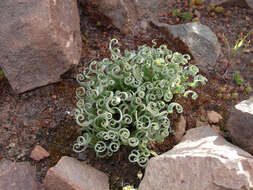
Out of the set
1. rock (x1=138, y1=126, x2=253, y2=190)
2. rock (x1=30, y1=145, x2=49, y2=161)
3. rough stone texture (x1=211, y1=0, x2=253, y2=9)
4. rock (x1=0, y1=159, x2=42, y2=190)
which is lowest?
rock (x1=0, y1=159, x2=42, y2=190)

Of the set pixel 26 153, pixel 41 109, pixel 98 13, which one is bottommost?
pixel 26 153

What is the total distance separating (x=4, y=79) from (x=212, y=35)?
255cm

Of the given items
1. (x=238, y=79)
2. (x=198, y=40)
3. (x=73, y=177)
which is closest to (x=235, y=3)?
(x=198, y=40)

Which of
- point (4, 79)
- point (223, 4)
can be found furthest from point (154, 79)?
point (223, 4)

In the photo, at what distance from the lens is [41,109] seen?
2.86m

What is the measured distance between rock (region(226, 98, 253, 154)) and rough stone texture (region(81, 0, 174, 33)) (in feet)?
5.61

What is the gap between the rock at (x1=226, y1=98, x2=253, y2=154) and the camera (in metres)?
2.49

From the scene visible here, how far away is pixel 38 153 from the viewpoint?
2578 mm

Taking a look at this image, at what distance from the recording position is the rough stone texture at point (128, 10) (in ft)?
11.2

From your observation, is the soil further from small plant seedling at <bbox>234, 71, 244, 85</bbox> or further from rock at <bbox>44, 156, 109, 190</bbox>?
rock at <bbox>44, 156, 109, 190</bbox>

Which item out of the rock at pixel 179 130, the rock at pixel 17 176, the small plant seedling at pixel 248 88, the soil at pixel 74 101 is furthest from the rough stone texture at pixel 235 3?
the rock at pixel 17 176

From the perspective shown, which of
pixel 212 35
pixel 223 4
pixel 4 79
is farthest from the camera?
pixel 223 4

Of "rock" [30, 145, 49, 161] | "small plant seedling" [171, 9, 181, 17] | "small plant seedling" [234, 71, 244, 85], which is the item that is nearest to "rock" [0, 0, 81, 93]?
"rock" [30, 145, 49, 161]

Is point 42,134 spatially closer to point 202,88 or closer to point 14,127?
point 14,127
